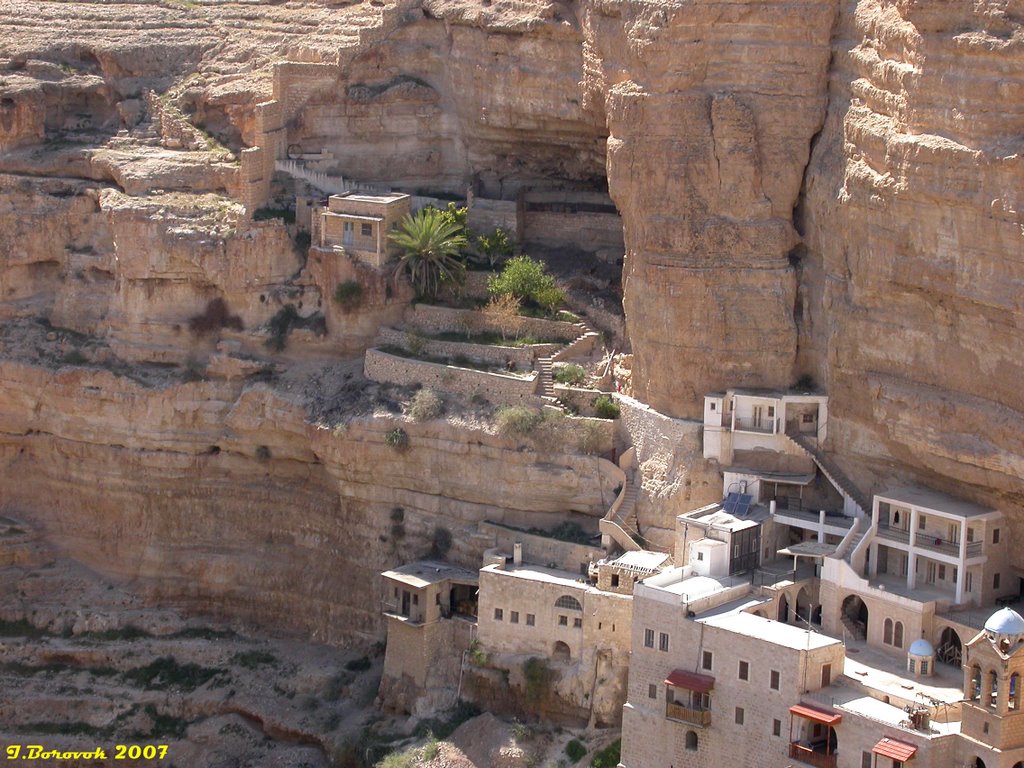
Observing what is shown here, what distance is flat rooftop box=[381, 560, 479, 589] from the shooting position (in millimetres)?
50281

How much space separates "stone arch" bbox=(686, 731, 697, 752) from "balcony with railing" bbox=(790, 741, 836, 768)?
2.42m

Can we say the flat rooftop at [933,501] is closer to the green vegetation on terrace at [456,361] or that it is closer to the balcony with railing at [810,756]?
the balcony with railing at [810,756]

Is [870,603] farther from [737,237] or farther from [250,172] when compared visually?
[250,172]

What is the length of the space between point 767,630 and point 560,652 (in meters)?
5.52

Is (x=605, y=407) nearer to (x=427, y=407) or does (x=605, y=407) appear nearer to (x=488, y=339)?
(x=488, y=339)

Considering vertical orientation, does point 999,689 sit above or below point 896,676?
above

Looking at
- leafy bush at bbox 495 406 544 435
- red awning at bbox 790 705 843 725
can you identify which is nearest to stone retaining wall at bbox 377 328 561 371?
leafy bush at bbox 495 406 544 435

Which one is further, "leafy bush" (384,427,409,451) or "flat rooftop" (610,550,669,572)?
"leafy bush" (384,427,409,451)

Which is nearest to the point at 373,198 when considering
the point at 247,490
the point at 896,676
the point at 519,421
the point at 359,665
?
the point at 519,421

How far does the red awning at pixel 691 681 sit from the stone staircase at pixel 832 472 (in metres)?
5.14

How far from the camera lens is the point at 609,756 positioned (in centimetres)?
4700

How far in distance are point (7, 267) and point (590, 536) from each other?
1700cm

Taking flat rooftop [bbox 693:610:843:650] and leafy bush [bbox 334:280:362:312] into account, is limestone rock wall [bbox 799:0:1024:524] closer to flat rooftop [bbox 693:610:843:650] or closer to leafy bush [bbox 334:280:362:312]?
flat rooftop [bbox 693:610:843:650]

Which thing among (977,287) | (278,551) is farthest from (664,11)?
(278,551)
